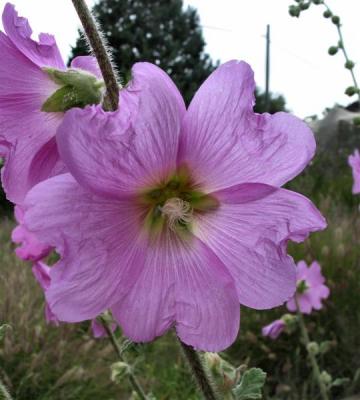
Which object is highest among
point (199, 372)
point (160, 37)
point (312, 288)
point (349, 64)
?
point (160, 37)

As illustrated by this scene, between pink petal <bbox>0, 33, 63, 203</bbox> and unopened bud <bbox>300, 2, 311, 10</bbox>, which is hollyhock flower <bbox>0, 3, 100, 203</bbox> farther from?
unopened bud <bbox>300, 2, 311, 10</bbox>

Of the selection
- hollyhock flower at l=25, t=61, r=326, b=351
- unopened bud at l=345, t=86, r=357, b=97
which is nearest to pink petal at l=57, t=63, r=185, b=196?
hollyhock flower at l=25, t=61, r=326, b=351

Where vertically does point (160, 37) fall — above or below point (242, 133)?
above

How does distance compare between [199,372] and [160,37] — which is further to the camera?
[160,37]

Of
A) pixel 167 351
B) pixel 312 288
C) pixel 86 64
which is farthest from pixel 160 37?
pixel 86 64

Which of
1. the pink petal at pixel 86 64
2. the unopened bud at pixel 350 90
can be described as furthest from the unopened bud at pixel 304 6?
the pink petal at pixel 86 64

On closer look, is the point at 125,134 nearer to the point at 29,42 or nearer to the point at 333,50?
the point at 29,42

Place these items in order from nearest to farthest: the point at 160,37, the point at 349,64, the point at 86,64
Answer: the point at 86,64, the point at 349,64, the point at 160,37
